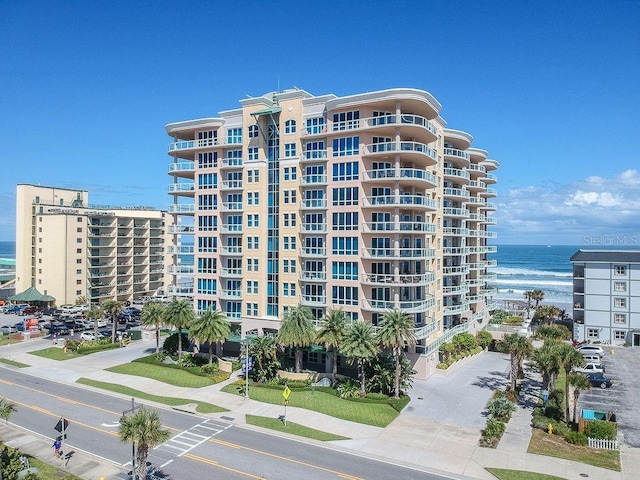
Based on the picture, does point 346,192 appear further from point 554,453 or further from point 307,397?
point 554,453

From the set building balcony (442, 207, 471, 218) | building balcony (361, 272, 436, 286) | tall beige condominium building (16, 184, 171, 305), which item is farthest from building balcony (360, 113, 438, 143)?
tall beige condominium building (16, 184, 171, 305)

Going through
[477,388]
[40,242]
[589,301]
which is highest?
[40,242]

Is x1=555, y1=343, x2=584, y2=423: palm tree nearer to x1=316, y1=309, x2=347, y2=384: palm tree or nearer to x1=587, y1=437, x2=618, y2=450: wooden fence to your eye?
x1=587, y1=437, x2=618, y2=450: wooden fence

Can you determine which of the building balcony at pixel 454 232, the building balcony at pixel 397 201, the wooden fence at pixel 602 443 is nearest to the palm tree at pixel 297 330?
the building balcony at pixel 397 201

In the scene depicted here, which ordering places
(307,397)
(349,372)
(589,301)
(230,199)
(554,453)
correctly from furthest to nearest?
(589,301)
(230,199)
(349,372)
(307,397)
(554,453)

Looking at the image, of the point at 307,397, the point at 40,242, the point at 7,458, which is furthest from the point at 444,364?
the point at 40,242

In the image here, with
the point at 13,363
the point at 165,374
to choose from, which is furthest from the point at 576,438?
the point at 13,363
